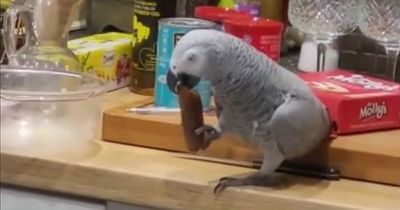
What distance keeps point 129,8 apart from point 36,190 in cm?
52

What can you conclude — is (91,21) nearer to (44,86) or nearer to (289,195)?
(44,86)

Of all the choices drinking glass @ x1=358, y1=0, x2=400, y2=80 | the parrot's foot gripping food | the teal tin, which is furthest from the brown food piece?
drinking glass @ x1=358, y1=0, x2=400, y2=80

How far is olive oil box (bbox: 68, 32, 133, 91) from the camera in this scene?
4.62 ft

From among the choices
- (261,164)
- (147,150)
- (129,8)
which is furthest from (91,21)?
(261,164)

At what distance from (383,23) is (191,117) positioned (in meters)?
0.38

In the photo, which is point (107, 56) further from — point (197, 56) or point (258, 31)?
point (197, 56)

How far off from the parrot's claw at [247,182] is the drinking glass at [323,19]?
36 centimetres

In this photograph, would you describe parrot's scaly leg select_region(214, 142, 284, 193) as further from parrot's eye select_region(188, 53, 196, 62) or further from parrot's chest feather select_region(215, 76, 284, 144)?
parrot's eye select_region(188, 53, 196, 62)

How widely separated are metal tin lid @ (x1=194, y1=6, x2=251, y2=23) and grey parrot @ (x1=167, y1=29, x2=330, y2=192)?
0.84ft

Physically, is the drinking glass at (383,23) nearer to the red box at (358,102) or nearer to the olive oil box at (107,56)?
the red box at (358,102)

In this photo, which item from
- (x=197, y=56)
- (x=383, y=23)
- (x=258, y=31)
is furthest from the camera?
(x=383, y=23)

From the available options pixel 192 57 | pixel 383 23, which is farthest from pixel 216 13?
pixel 192 57

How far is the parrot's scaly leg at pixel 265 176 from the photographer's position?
1.08 m

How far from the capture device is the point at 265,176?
110 centimetres
